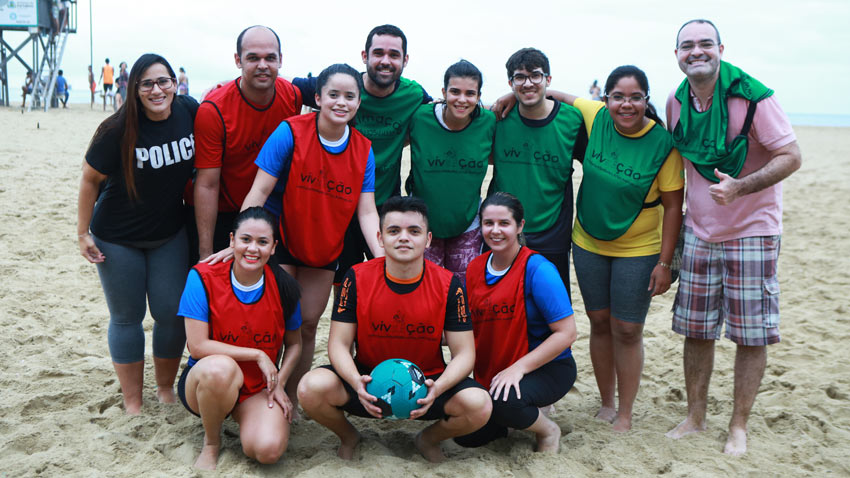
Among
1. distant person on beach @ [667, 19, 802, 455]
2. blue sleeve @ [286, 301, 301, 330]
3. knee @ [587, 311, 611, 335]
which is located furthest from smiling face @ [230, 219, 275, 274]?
distant person on beach @ [667, 19, 802, 455]

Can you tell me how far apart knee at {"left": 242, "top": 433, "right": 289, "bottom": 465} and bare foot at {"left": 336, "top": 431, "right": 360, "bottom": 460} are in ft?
1.03

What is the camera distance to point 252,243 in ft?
10.7

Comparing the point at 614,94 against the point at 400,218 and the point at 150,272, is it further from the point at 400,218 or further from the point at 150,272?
the point at 150,272

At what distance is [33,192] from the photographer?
342 inches

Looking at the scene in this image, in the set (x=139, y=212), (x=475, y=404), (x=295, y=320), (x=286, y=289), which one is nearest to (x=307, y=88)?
(x=139, y=212)

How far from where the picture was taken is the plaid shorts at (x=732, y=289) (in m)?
3.48

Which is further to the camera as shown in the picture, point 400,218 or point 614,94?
point 614,94

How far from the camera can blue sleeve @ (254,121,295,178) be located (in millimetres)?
3494

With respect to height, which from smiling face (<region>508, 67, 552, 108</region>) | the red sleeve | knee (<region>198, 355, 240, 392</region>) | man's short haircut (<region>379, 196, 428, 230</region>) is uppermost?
smiling face (<region>508, 67, 552, 108</region>)

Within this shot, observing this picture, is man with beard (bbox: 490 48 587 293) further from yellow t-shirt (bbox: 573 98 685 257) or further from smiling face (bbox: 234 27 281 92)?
smiling face (bbox: 234 27 281 92)

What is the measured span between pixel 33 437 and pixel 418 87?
2.87 metres

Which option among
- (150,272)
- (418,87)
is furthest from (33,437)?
(418,87)

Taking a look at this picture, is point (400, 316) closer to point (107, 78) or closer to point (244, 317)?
→ point (244, 317)

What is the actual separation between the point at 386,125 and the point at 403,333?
4.48 ft
